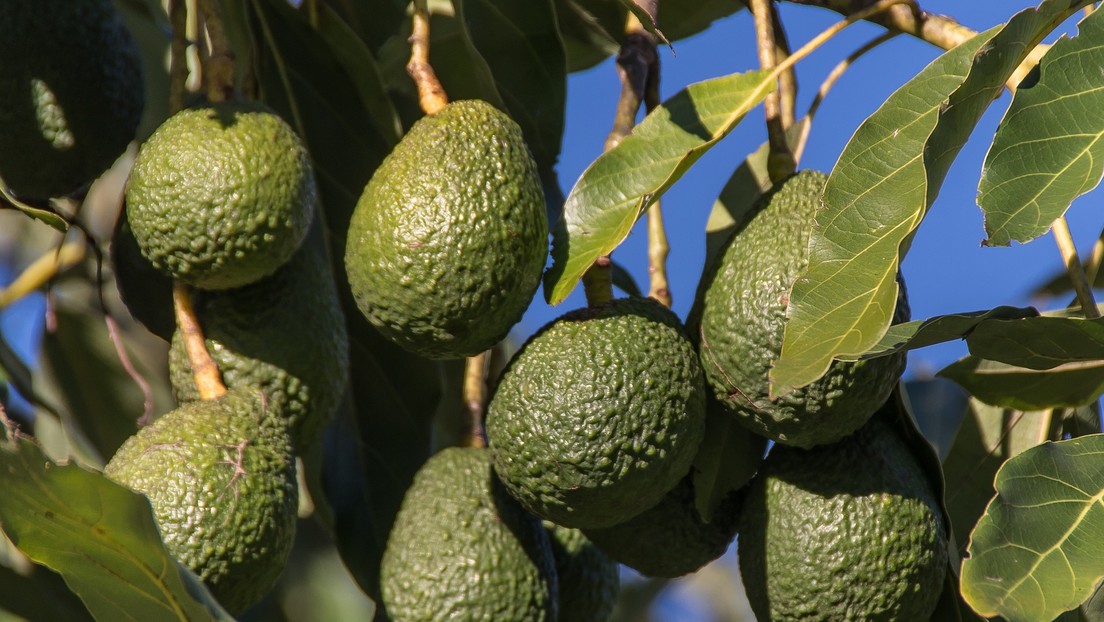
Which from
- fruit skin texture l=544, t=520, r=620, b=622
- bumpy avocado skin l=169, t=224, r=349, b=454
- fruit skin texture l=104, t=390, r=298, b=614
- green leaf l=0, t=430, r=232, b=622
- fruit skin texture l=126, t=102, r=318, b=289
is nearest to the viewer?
green leaf l=0, t=430, r=232, b=622

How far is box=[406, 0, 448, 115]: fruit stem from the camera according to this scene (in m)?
1.62

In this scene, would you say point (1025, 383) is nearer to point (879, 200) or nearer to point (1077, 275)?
point (1077, 275)

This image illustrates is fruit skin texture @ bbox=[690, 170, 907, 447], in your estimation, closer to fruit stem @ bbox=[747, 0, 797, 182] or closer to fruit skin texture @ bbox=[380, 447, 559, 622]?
fruit stem @ bbox=[747, 0, 797, 182]

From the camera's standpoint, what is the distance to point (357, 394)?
206 centimetres

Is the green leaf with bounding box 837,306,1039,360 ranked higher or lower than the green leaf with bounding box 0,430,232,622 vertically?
higher

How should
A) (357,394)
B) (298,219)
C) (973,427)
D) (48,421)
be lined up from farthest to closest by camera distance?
(48,421)
(357,394)
(973,427)
(298,219)

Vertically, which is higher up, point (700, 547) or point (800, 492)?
point (800, 492)

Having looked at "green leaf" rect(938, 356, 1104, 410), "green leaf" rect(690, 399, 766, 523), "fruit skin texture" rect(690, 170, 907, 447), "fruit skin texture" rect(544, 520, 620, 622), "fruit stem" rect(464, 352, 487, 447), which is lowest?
"fruit skin texture" rect(544, 520, 620, 622)

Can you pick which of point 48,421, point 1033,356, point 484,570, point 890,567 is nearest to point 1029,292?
point 1033,356

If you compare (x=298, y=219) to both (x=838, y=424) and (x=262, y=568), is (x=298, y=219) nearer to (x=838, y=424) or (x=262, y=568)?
(x=262, y=568)

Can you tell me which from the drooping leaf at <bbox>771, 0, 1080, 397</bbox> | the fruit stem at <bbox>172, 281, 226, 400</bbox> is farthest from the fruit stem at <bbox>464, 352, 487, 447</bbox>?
the drooping leaf at <bbox>771, 0, 1080, 397</bbox>

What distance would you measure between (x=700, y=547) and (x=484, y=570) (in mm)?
282

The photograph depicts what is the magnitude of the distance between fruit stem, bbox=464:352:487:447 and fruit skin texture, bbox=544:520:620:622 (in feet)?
0.52

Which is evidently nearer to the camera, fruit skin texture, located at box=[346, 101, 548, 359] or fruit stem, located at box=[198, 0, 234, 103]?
fruit skin texture, located at box=[346, 101, 548, 359]
